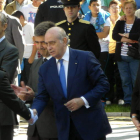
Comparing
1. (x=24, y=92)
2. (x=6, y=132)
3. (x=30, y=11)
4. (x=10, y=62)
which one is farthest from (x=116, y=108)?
(x=24, y=92)

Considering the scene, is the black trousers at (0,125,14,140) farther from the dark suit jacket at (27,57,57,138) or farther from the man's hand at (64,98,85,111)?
the man's hand at (64,98,85,111)

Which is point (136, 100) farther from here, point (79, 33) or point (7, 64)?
point (79, 33)

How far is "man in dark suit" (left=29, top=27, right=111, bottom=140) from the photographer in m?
→ 5.99

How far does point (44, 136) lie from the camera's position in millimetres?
6293

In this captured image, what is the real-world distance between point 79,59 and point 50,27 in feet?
1.96

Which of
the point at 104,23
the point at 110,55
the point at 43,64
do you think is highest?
the point at 43,64

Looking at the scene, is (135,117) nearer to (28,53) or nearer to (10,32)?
(10,32)

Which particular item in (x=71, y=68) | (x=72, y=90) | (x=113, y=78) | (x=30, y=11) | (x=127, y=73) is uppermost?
(x=71, y=68)

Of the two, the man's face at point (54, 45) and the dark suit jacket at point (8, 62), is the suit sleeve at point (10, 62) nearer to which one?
the dark suit jacket at point (8, 62)

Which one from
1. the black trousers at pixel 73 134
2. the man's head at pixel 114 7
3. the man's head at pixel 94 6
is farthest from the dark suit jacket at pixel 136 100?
the man's head at pixel 114 7

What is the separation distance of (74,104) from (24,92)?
26.3 inches

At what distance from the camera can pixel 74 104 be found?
5.85m

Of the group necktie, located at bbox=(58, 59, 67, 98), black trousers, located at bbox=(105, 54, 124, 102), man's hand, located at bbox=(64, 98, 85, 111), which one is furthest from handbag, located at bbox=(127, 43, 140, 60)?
man's hand, located at bbox=(64, 98, 85, 111)

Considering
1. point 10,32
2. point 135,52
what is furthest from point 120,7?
point 10,32
